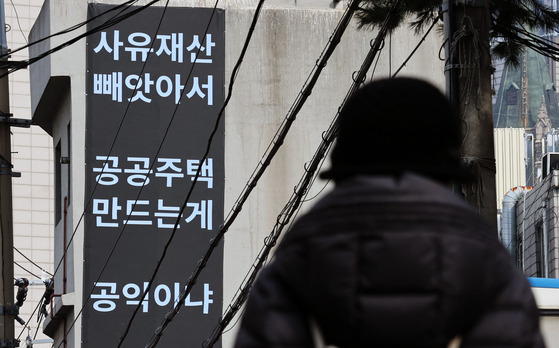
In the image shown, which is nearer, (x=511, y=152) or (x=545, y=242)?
(x=545, y=242)

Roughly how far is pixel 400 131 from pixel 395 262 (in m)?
0.40

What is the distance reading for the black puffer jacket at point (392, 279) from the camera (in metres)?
3.33

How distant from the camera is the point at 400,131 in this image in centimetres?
352

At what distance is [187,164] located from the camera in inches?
987

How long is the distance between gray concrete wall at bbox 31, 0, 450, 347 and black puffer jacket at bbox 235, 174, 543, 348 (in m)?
21.4

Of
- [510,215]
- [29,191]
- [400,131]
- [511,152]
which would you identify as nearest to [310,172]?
[400,131]

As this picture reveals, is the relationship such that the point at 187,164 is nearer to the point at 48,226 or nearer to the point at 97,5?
the point at 97,5

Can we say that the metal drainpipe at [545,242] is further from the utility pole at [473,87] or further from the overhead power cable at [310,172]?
the utility pole at [473,87]

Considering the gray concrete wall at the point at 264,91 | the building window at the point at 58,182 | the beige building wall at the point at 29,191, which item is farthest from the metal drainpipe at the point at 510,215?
the beige building wall at the point at 29,191

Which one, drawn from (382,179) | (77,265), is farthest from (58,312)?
(382,179)

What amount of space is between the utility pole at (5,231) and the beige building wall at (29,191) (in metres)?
51.2

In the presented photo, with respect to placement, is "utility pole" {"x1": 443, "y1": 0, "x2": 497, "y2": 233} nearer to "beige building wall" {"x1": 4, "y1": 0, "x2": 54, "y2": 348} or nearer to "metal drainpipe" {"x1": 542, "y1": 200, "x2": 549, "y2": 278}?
"metal drainpipe" {"x1": 542, "y1": 200, "x2": 549, "y2": 278}

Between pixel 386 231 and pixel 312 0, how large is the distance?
24335 millimetres

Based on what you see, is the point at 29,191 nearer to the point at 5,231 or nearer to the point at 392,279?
the point at 5,231
